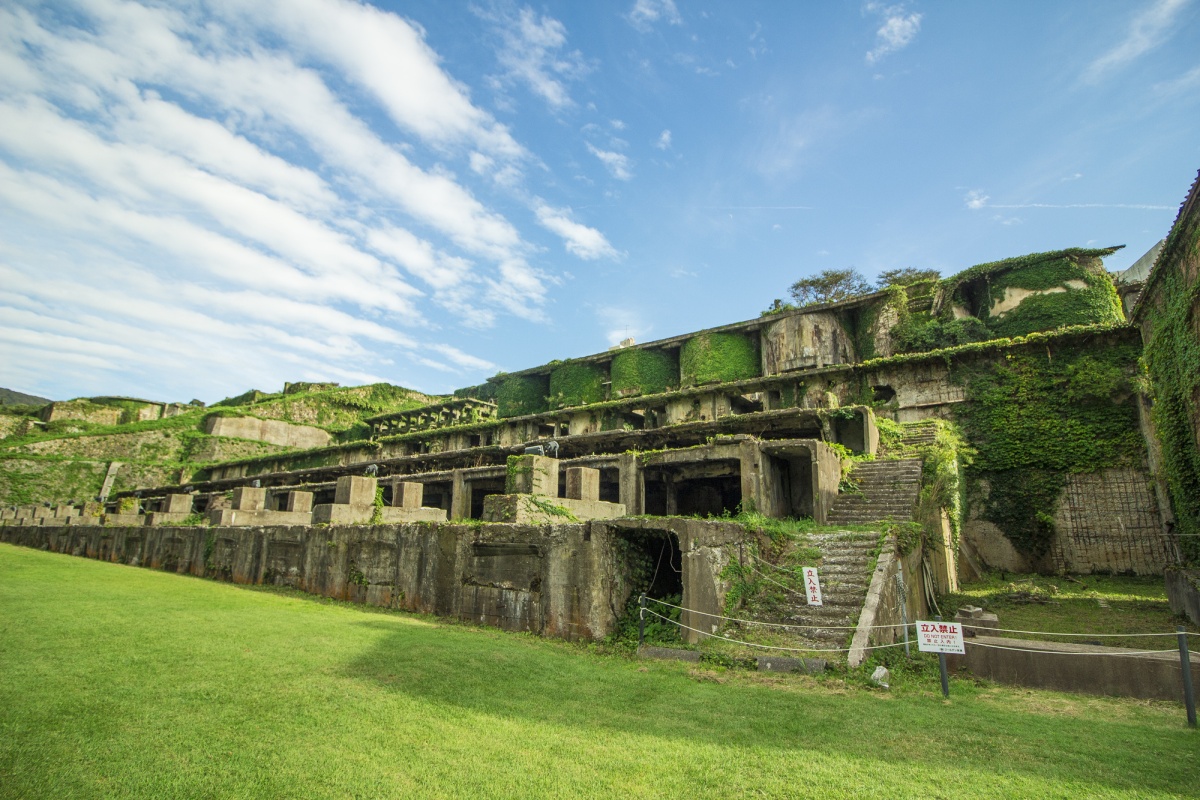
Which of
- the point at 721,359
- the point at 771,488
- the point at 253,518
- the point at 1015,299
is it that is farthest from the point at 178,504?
the point at 1015,299

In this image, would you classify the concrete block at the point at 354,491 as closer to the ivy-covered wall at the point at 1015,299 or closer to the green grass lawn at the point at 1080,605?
the green grass lawn at the point at 1080,605

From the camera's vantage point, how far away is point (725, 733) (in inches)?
210

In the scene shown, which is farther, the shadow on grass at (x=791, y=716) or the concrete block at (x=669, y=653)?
the concrete block at (x=669, y=653)

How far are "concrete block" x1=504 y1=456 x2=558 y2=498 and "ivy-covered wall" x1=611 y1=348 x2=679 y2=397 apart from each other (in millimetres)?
26390

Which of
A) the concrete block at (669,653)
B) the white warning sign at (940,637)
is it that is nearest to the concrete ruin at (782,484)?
the concrete block at (669,653)

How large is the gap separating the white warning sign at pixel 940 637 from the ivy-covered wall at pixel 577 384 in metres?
35.2

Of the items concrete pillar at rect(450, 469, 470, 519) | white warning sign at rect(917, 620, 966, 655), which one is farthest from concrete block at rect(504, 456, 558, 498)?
concrete pillar at rect(450, 469, 470, 519)

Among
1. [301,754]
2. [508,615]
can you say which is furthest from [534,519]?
[301,754]

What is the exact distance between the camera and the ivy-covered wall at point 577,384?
1679 inches

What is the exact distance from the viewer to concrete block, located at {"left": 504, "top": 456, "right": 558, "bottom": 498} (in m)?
13.0

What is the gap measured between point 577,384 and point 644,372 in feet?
18.3

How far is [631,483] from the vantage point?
20.5 meters

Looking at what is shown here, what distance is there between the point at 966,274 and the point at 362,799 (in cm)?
3368

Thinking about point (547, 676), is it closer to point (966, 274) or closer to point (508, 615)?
point (508, 615)
